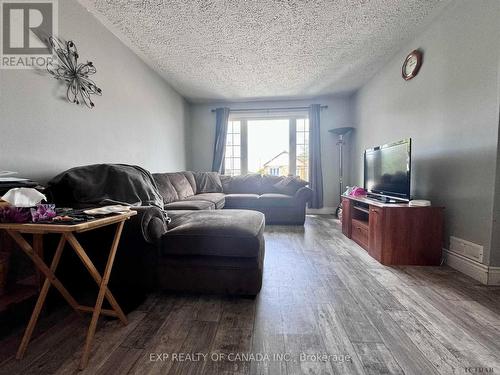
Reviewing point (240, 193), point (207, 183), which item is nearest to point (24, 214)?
point (207, 183)

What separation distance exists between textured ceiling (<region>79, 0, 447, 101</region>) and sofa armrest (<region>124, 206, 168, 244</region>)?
191 centimetres

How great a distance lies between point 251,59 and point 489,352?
3389 millimetres

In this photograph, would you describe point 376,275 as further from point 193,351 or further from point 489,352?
point 193,351

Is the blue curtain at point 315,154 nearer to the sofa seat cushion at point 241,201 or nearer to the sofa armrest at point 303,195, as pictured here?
the sofa armrest at point 303,195

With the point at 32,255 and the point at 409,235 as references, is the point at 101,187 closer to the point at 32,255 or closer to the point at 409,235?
the point at 32,255

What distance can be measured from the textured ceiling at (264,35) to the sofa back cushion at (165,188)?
162 cm

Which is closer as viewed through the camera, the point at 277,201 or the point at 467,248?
the point at 467,248

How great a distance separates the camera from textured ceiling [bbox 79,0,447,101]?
207 cm

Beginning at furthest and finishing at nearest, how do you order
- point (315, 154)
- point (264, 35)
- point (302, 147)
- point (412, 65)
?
1. point (302, 147)
2. point (315, 154)
3. point (412, 65)
4. point (264, 35)

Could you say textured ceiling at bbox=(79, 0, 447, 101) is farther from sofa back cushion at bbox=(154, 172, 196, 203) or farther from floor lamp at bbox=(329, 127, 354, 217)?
sofa back cushion at bbox=(154, 172, 196, 203)

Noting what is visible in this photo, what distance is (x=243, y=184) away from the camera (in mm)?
4527

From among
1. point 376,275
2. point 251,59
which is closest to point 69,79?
point 251,59

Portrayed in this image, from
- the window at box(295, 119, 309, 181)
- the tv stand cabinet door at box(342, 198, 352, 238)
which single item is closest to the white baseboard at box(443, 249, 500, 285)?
the tv stand cabinet door at box(342, 198, 352, 238)

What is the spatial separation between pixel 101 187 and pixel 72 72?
110 cm
